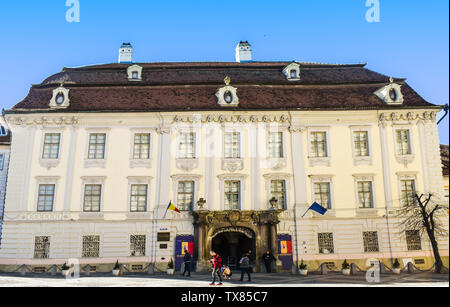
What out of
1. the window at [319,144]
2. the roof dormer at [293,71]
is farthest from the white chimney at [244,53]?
the window at [319,144]

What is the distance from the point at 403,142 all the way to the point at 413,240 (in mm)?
6336

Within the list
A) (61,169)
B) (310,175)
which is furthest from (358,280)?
(61,169)

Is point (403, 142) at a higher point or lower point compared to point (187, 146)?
higher

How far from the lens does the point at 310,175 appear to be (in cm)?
2481

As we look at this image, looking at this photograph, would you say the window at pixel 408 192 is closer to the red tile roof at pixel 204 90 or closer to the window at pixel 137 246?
the red tile roof at pixel 204 90

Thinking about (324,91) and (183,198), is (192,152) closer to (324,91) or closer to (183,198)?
(183,198)

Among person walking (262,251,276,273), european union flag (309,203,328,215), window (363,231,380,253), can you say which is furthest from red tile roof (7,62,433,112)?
person walking (262,251,276,273)

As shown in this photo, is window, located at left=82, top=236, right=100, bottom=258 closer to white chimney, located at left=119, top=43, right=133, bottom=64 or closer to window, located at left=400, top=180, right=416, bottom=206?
white chimney, located at left=119, top=43, right=133, bottom=64

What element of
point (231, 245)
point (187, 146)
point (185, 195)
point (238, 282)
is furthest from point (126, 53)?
point (238, 282)

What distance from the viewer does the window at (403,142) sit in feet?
83.1

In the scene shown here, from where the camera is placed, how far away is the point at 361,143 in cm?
2553

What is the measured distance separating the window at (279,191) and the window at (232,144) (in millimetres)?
2931

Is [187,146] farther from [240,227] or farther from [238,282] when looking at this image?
[238,282]
